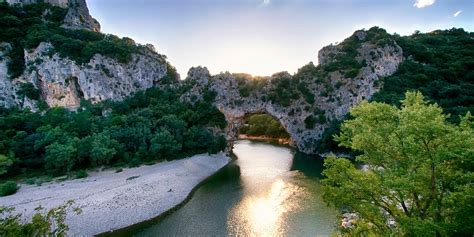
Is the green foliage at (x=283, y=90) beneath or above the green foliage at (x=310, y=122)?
above

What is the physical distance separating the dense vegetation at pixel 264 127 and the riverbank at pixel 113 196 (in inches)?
1756

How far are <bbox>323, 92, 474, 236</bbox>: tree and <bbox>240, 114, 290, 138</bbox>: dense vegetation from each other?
68685 mm

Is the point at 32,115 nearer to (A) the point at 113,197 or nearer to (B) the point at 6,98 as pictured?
(B) the point at 6,98

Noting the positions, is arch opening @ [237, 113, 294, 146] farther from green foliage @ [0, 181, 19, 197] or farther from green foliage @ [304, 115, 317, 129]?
green foliage @ [0, 181, 19, 197]

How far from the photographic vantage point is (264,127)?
86.6 meters

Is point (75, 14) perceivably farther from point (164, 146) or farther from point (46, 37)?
point (164, 146)

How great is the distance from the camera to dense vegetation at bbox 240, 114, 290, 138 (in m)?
83.1

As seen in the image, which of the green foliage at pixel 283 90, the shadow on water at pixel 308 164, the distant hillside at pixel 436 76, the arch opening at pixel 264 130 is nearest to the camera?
the shadow on water at pixel 308 164

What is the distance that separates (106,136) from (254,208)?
26067 mm

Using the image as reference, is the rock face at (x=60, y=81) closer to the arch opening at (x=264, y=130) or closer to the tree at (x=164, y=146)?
the tree at (x=164, y=146)

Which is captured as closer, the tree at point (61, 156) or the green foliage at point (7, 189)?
the green foliage at point (7, 189)

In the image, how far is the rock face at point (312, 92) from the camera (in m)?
60.9

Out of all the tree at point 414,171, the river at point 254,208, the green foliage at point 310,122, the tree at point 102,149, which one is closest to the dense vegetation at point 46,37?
the tree at point 102,149

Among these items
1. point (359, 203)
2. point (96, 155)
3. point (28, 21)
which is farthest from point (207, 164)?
point (28, 21)
